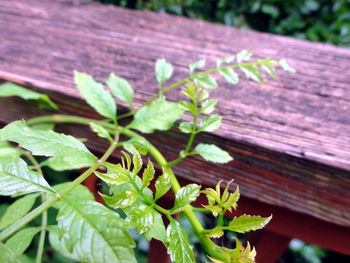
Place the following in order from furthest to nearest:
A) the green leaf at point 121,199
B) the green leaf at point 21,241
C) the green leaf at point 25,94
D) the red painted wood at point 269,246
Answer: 1. the red painted wood at point 269,246
2. the green leaf at point 25,94
3. the green leaf at point 21,241
4. the green leaf at point 121,199

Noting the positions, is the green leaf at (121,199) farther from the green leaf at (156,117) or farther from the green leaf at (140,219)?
the green leaf at (156,117)

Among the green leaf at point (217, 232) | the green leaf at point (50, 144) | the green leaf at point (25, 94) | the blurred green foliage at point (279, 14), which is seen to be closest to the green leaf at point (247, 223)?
the green leaf at point (217, 232)

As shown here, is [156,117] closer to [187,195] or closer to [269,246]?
[187,195]

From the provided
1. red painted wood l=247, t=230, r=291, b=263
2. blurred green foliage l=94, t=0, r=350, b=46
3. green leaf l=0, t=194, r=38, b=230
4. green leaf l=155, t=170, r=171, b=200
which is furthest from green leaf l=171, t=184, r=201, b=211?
blurred green foliage l=94, t=0, r=350, b=46

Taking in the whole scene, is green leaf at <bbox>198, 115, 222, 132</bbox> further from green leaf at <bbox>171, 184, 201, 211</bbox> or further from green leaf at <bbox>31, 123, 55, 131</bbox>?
green leaf at <bbox>31, 123, 55, 131</bbox>

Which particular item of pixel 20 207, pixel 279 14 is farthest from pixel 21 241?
pixel 279 14

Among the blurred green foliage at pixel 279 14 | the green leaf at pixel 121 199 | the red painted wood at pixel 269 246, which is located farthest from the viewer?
the blurred green foliage at pixel 279 14
